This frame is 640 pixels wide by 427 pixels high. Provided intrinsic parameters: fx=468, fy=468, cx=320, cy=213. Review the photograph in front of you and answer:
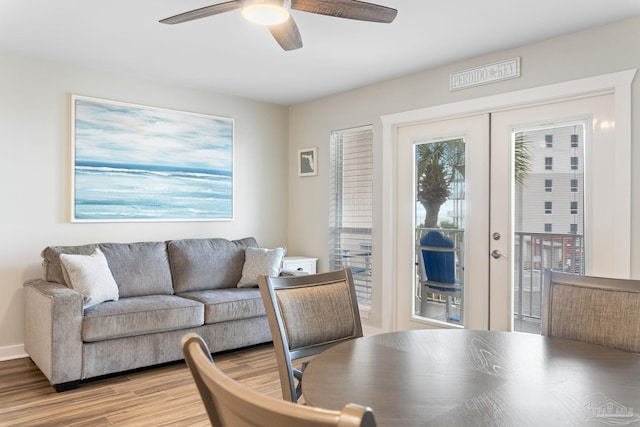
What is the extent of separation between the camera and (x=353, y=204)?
15.8 ft

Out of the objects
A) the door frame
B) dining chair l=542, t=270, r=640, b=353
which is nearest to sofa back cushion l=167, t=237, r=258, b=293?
the door frame

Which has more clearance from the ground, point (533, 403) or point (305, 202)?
point (305, 202)

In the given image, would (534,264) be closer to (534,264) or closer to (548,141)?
(534,264)

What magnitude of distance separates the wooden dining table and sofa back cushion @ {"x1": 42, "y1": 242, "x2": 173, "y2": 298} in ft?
9.03

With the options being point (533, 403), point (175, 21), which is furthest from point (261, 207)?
point (533, 403)

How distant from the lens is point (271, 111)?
5422 millimetres

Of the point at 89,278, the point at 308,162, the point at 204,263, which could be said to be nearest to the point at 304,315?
the point at 89,278

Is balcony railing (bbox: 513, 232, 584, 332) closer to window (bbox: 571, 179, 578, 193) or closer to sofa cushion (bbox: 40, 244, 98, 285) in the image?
window (bbox: 571, 179, 578, 193)

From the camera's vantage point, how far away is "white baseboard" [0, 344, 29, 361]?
373 cm

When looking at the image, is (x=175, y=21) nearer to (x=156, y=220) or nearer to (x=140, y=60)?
(x=140, y=60)

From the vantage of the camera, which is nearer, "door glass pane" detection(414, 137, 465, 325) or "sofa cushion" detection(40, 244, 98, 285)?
"sofa cushion" detection(40, 244, 98, 285)

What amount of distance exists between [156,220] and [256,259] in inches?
40.7

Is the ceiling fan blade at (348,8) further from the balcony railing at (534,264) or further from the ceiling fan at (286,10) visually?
the balcony railing at (534,264)

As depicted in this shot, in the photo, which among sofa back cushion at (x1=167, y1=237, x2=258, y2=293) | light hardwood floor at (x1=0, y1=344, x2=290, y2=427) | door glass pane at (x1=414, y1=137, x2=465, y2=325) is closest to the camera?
light hardwood floor at (x1=0, y1=344, x2=290, y2=427)
